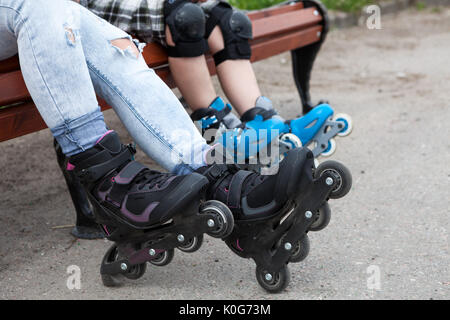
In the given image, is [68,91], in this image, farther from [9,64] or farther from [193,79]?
[193,79]

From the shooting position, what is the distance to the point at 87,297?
64.1 inches

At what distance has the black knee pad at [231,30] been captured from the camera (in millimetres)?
2361

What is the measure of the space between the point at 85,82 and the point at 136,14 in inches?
27.5

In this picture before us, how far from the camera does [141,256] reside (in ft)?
5.16

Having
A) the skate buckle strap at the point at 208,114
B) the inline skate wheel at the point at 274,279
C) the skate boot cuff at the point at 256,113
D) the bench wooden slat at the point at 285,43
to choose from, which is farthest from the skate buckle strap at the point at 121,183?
the bench wooden slat at the point at 285,43

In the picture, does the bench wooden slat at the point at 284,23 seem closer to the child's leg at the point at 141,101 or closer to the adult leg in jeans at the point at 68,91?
the child's leg at the point at 141,101

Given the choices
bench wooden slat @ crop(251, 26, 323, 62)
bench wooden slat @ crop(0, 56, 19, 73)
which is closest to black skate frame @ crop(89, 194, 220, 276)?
bench wooden slat @ crop(0, 56, 19, 73)

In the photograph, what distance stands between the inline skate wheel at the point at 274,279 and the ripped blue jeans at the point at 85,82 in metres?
0.33

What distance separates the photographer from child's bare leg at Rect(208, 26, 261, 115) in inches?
92.0

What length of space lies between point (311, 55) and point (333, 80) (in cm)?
99

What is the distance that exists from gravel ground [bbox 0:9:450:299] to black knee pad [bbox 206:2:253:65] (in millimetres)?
710

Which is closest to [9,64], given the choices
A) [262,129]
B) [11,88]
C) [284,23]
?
[11,88]
